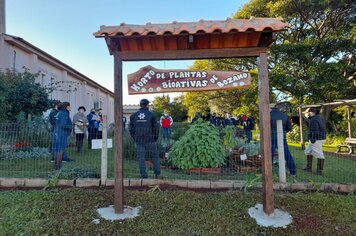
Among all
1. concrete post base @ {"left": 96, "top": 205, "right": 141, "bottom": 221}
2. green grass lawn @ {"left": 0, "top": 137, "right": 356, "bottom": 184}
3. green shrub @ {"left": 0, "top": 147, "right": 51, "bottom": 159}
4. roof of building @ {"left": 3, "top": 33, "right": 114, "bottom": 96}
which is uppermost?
roof of building @ {"left": 3, "top": 33, "right": 114, "bottom": 96}

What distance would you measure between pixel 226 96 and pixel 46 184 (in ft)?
53.5

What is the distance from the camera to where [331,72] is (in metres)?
14.2

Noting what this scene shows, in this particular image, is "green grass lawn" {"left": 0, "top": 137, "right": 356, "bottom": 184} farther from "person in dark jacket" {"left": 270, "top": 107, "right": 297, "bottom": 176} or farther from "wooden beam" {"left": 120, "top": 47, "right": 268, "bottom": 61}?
"wooden beam" {"left": 120, "top": 47, "right": 268, "bottom": 61}

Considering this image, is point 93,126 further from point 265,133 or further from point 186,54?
point 265,133

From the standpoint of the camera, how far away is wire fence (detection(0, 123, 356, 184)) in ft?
19.0

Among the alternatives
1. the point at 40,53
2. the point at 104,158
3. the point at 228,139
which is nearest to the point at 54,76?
the point at 40,53

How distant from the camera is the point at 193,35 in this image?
13.2ft

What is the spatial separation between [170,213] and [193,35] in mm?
2788

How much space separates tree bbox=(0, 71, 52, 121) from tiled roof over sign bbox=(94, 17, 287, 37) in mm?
6198

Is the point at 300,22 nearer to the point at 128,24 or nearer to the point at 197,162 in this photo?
the point at 197,162

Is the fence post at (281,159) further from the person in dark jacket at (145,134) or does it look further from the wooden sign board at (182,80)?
the person in dark jacket at (145,134)

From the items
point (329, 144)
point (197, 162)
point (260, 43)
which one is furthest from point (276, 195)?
point (329, 144)

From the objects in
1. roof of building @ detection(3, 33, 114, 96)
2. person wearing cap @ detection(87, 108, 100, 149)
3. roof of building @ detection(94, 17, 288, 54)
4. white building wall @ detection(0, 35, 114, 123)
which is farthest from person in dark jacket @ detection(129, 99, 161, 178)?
roof of building @ detection(3, 33, 114, 96)

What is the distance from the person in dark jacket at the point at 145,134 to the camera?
19.0ft
